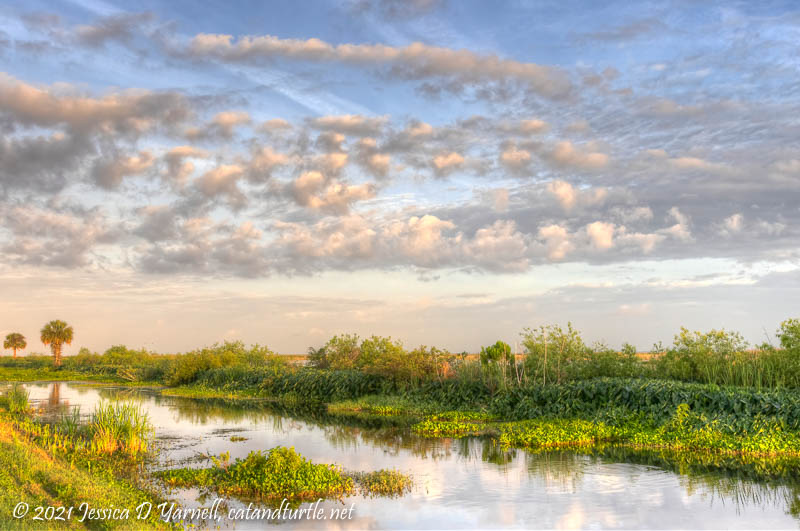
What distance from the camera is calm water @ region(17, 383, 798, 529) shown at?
843cm

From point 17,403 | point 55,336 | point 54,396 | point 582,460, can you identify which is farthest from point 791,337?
point 55,336

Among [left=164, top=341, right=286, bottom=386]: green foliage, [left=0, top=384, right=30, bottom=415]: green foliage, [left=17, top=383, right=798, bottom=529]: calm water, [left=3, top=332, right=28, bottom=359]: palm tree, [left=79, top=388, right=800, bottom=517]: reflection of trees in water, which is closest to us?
[left=17, top=383, right=798, bottom=529]: calm water

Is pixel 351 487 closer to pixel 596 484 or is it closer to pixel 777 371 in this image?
pixel 596 484

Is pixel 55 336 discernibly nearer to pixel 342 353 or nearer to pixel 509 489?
pixel 342 353

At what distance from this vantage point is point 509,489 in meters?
9.94

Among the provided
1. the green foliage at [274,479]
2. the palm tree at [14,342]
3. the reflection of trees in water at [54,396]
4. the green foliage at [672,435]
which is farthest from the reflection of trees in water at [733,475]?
the palm tree at [14,342]

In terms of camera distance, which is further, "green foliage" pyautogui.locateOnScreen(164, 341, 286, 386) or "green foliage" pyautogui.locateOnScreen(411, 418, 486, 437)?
"green foliage" pyautogui.locateOnScreen(164, 341, 286, 386)

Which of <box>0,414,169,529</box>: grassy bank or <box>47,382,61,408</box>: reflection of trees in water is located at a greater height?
<box>0,414,169,529</box>: grassy bank

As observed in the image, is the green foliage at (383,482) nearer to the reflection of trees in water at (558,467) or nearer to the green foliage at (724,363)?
the reflection of trees in water at (558,467)

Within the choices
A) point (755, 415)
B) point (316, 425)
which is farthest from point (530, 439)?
point (316, 425)

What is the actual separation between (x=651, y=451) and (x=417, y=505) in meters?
5.67

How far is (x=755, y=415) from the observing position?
1295cm

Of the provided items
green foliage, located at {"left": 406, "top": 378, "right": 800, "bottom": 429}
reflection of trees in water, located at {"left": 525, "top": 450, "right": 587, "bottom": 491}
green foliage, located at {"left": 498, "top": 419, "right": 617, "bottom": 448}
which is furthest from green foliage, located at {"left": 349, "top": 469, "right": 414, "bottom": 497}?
green foliage, located at {"left": 406, "top": 378, "right": 800, "bottom": 429}

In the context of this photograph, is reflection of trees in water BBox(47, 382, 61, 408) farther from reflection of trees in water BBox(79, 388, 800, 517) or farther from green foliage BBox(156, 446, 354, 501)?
green foliage BBox(156, 446, 354, 501)
